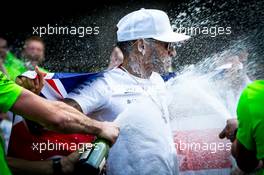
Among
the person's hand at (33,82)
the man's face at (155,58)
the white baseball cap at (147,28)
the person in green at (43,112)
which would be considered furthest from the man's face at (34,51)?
the person in green at (43,112)

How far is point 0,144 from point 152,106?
0.94 meters

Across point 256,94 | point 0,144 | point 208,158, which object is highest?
point 256,94

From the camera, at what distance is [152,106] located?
2.47 meters

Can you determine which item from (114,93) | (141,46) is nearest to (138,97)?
(114,93)

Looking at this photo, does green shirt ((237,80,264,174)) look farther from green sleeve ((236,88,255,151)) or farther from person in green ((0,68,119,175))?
person in green ((0,68,119,175))

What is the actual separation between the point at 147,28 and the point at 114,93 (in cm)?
36

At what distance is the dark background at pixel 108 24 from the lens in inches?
98.9

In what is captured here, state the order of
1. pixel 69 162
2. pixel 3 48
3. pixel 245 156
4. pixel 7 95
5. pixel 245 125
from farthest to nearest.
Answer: pixel 3 48 < pixel 69 162 < pixel 245 156 < pixel 245 125 < pixel 7 95

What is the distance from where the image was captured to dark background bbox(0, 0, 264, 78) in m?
2.51

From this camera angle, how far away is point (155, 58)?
252 centimetres

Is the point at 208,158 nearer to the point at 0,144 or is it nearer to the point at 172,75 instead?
the point at 172,75

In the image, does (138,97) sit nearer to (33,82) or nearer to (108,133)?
(33,82)

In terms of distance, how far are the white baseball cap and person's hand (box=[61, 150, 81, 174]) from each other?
0.60 metres

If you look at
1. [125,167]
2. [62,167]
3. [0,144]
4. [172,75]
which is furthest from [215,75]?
[0,144]
